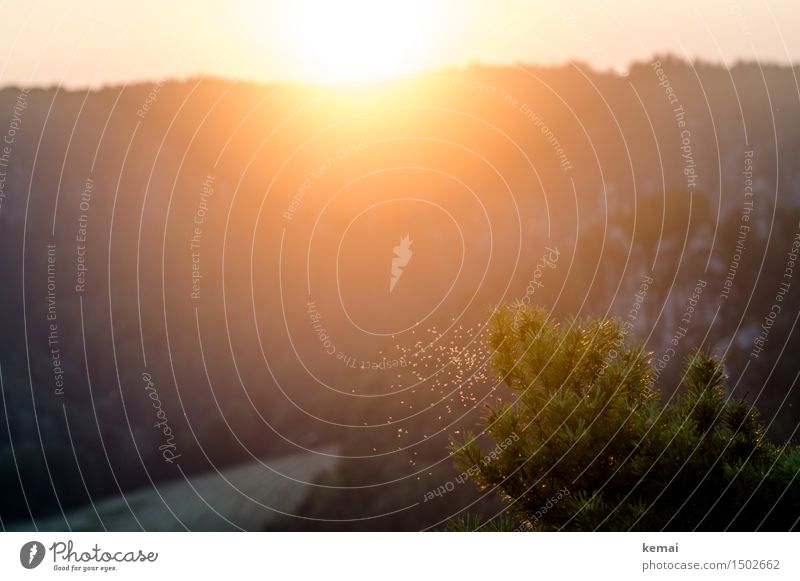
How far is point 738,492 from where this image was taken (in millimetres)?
2068

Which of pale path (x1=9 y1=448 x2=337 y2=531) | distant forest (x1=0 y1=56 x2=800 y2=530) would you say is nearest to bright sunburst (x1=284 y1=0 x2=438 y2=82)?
distant forest (x1=0 y1=56 x2=800 y2=530)

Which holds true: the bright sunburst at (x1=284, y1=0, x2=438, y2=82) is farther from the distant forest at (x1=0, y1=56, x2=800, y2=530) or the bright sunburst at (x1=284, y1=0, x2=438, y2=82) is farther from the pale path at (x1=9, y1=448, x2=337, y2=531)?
the pale path at (x1=9, y1=448, x2=337, y2=531)

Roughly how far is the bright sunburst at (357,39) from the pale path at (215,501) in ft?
3.77

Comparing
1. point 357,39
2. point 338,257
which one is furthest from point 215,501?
point 357,39

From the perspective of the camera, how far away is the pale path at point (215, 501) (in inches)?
88.2

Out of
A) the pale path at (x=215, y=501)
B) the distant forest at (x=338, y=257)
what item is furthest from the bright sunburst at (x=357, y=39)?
the pale path at (x=215, y=501)

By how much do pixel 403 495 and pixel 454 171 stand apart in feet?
3.31

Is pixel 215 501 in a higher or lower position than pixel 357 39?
lower

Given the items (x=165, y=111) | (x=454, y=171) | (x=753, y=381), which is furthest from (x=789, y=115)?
(x=165, y=111)

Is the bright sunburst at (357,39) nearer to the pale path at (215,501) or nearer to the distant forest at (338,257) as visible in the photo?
the distant forest at (338,257)

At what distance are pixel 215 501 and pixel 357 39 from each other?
4.67 feet

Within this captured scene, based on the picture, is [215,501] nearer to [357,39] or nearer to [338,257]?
[338,257]

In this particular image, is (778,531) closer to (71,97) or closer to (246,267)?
(246,267)

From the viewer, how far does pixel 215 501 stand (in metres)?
2.37
